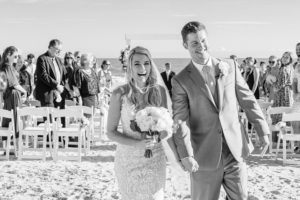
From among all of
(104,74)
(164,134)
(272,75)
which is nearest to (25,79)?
(104,74)

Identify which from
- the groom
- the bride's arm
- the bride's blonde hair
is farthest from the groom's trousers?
the bride's blonde hair

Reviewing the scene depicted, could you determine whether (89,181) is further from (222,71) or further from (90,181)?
(222,71)

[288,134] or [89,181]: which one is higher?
[288,134]

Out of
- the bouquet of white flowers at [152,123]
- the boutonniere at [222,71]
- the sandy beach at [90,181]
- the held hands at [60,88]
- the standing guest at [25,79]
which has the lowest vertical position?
the sandy beach at [90,181]

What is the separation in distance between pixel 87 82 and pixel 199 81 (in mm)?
6545

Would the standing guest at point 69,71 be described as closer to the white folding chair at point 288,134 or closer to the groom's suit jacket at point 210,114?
the white folding chair at point 288,134

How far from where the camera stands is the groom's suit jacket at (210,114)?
10.9 ft

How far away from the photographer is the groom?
10.8ft

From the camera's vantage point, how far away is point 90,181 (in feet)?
21.7

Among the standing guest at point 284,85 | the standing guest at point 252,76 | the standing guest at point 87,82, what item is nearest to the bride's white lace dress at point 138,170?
the standing guest at point 87,82

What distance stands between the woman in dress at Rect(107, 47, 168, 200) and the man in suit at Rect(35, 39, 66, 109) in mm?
5743

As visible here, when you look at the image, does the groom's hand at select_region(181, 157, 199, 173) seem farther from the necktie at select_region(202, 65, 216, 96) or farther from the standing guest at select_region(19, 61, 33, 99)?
the standing guest at select_region(19, 61, 33, 99)

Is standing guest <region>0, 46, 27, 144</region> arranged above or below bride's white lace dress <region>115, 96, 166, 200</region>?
above

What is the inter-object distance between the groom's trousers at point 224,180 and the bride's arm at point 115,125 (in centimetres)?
58
